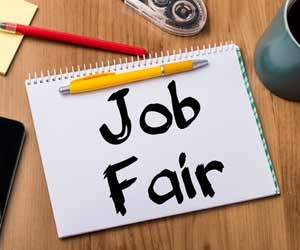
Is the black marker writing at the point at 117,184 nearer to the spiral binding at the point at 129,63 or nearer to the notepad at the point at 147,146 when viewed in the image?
the notepad at the point at 147,146

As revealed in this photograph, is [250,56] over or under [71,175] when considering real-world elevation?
over

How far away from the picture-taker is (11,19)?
0.60 meters

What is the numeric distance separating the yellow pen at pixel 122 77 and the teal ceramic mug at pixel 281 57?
0.23 feet

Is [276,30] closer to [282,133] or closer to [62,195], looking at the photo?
[282,133]

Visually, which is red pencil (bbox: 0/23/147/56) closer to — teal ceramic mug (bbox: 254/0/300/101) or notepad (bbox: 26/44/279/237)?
notepad (bbox: 26/44/279/237)

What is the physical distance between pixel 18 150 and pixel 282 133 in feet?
0.97

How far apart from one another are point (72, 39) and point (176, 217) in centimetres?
23

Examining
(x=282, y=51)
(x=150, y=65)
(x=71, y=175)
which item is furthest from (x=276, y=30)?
(x=71, y=175)

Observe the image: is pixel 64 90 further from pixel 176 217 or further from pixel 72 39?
pixel 176 217

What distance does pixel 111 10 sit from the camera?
0.62 meters

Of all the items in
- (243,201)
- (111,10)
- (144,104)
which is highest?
(111,10)

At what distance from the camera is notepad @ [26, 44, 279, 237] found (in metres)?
0.57

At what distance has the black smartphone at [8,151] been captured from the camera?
56 cm

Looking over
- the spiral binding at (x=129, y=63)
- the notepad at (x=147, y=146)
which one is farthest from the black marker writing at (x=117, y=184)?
the spiral binding at (x=129, y=63)
